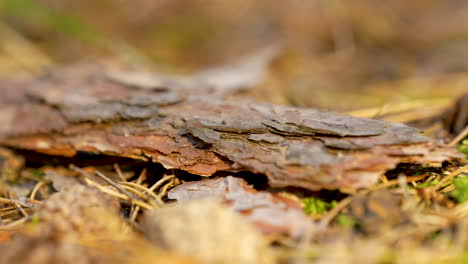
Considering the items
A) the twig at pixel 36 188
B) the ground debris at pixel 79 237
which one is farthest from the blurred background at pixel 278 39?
the ground debris at pixel 79 237

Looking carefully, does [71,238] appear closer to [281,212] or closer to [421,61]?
[281,212]

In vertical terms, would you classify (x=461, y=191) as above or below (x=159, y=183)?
above

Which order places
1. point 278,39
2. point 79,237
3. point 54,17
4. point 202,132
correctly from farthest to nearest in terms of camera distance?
point 278,39, point 54,17, point 202,132, point 79,237

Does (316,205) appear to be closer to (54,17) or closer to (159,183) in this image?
(159,183)

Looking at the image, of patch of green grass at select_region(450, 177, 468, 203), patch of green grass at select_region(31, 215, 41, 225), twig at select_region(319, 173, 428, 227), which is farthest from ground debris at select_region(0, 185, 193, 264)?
patch of green grass at select_region(450, 177, 468, 203)

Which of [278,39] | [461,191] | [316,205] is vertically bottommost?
[316,205]

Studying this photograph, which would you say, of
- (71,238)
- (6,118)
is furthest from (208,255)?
(6,118)

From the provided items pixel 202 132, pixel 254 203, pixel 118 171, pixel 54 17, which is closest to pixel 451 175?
pixel 254 203

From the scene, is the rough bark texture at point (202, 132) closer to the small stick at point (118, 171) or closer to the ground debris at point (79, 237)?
the small stick at point (118, 171)
